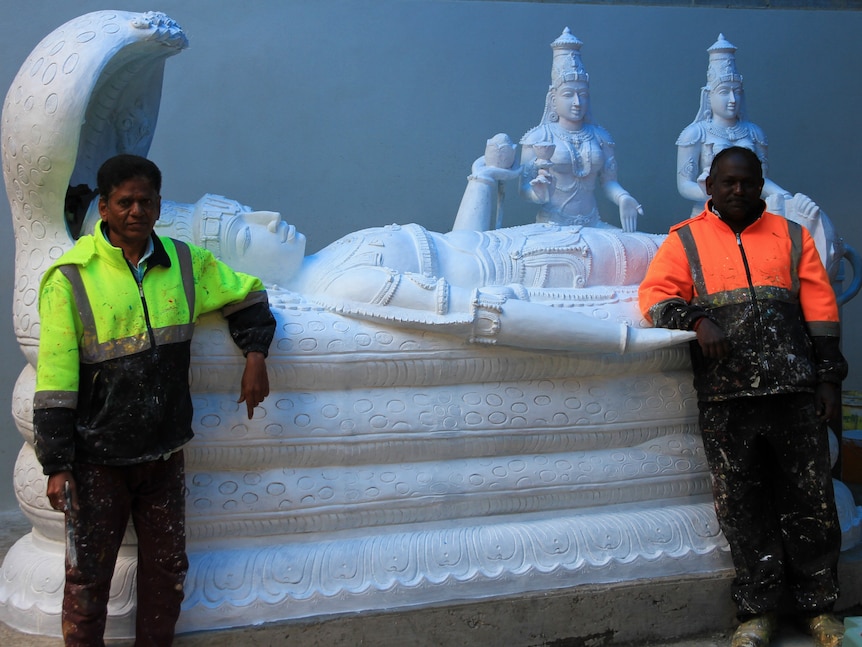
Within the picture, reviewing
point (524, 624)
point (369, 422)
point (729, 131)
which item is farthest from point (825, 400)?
point (729, 131)

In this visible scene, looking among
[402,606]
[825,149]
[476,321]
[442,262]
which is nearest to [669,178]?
[825,149]

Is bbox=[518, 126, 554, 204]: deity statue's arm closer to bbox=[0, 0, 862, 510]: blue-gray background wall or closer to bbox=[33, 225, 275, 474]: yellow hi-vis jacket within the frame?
bbox=[0, 0, 862, 510]: blue-gray background wall

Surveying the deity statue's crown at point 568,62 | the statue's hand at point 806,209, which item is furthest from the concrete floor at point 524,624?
the deity statue's crown at point 568,62

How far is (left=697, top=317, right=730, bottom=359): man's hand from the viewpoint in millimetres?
2549

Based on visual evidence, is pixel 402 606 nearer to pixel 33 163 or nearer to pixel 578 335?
pixel 578 335

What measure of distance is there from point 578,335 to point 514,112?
7.98 ft

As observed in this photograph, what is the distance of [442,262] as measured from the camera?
116 inches

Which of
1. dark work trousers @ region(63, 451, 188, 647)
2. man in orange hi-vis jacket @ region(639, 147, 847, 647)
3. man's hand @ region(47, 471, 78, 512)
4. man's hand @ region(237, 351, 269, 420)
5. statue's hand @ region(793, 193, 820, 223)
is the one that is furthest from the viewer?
statue's hand @ region(793, 193, 820, 223)

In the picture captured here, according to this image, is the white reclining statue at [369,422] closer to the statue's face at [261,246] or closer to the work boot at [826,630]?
the statue's face at [261,246]

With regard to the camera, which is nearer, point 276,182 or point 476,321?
point 476,321

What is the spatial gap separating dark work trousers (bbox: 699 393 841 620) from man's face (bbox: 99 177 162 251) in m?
1.65

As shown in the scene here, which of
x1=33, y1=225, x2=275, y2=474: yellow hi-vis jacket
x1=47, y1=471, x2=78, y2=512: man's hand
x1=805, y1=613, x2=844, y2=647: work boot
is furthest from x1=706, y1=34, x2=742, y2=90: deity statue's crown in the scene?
x1=47, y1=471, x2=78, y2=512: man's hand

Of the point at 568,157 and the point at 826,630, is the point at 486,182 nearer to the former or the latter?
the point at 568,157

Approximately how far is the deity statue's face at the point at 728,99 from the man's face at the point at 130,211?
246 cm
